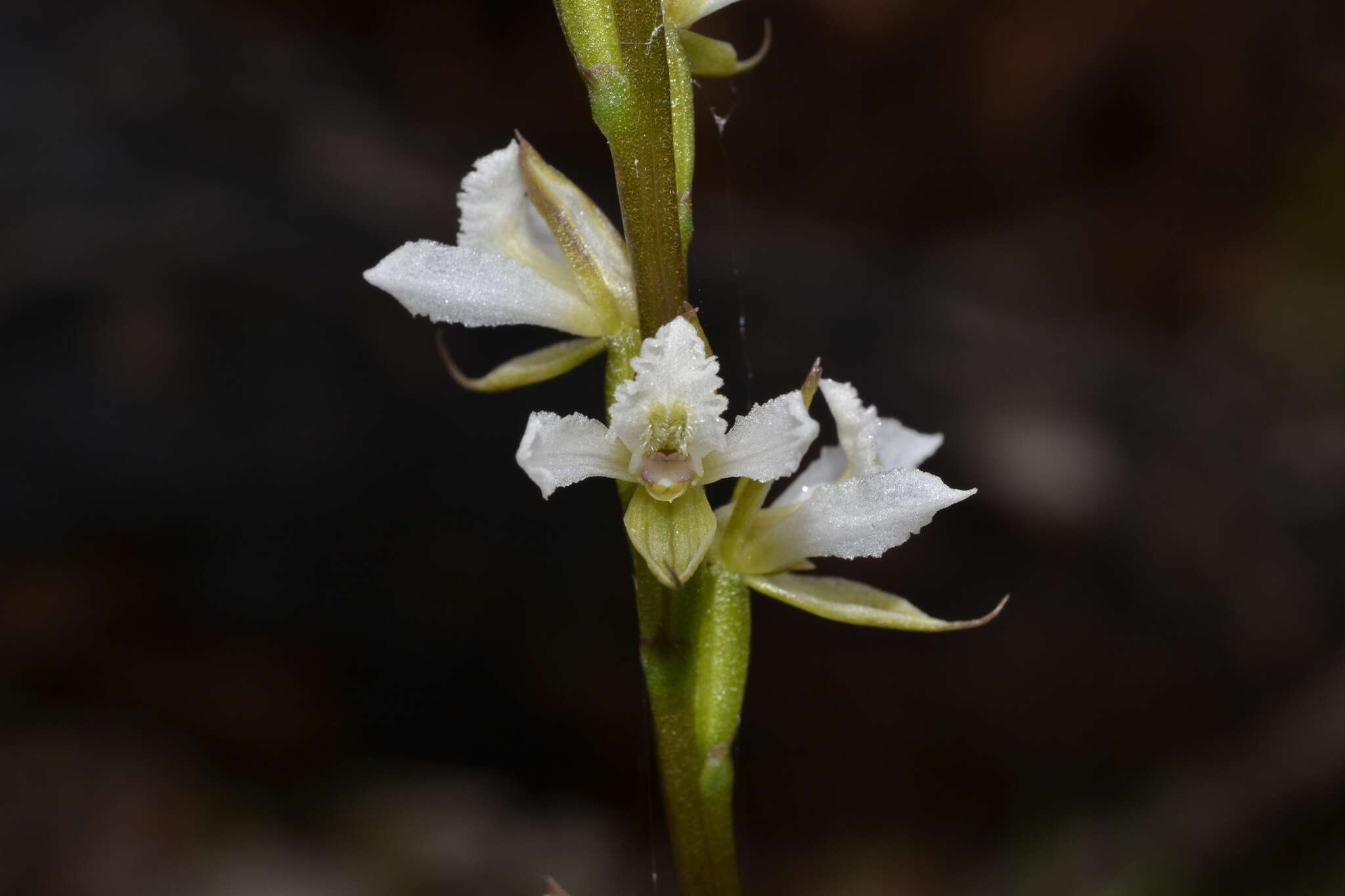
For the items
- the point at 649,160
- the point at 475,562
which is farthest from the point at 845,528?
the point at 475,562

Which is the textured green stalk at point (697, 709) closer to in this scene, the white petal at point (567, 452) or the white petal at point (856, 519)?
the white petal at point (856, 519)

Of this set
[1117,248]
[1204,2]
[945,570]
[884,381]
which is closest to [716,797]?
[945,570]

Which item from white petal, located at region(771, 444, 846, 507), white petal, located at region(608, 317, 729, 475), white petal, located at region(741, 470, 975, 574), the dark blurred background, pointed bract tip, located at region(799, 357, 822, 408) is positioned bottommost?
the dark blurred background

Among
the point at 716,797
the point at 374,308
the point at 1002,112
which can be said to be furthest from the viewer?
the point at 1002,112

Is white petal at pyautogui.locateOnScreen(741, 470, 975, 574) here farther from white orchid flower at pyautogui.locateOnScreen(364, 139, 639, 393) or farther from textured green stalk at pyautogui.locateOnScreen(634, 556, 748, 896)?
white orchid flower at pyautogui.locateOnScreen(364, 139, 639, 393)

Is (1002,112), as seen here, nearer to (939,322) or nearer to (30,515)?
(939,322)

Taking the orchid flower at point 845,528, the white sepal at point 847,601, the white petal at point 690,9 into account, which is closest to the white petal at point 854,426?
the orchid flower at point 845,528

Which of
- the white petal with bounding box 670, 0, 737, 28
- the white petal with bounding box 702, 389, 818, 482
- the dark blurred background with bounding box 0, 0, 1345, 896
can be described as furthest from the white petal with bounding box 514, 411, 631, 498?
the dark blurred background with bounding box 0, 0, 1345, 896
